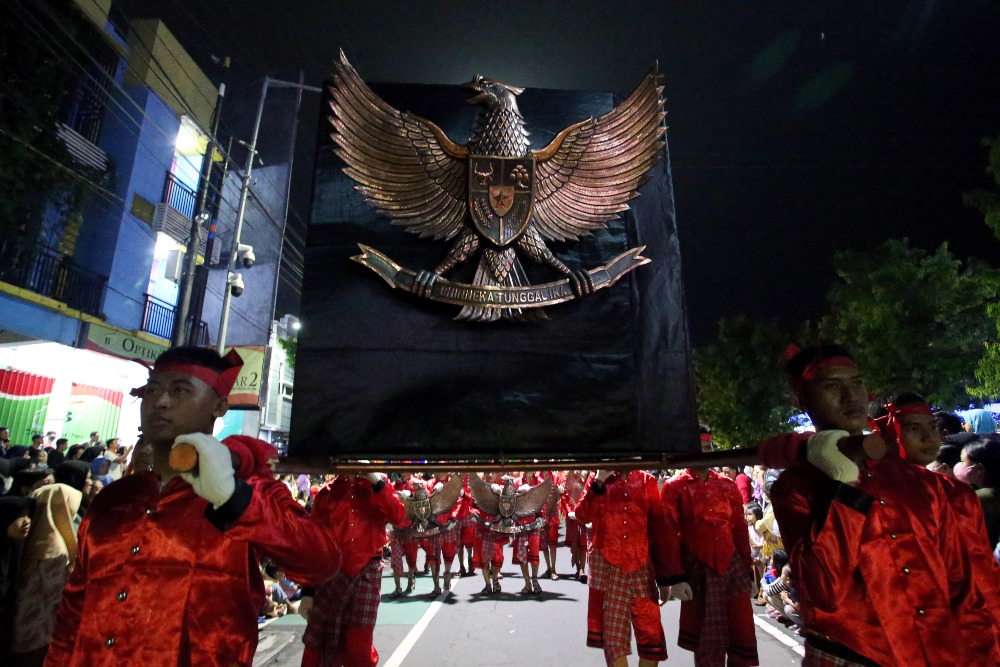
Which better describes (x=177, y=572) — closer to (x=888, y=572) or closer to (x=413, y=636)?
(x=888, y=572)

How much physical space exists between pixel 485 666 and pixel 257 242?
13.2 metres

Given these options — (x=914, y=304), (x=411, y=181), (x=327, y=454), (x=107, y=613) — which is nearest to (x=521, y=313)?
(x=411, y=181)

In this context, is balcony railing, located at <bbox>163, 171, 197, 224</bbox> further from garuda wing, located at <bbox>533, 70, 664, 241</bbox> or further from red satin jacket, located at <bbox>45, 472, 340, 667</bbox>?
red satin jacket, located at <bbox>45, 472, 340, 667</bbox>

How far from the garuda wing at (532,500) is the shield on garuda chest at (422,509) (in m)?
1.53

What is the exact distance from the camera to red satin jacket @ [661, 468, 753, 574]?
4.81 metres

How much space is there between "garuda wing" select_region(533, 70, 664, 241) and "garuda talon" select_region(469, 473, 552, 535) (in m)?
7.56

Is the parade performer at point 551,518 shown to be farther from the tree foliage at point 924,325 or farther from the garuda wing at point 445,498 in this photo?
the tree foliage at point 924,325

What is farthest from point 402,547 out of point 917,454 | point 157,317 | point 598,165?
point 157,317

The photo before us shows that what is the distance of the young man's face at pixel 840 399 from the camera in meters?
2.24

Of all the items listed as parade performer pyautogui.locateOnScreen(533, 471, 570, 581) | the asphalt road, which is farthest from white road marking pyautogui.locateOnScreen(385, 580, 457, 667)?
parade performer pyautogui.locateOnScreen(533, 471, 570, 581)

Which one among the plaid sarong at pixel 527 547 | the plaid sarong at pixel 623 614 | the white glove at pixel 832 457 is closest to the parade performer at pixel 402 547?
the plaid sarong at pixel 527 547

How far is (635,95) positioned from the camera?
311 cm

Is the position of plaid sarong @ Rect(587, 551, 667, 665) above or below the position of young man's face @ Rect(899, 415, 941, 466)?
below

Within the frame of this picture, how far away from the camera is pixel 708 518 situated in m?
4.88
